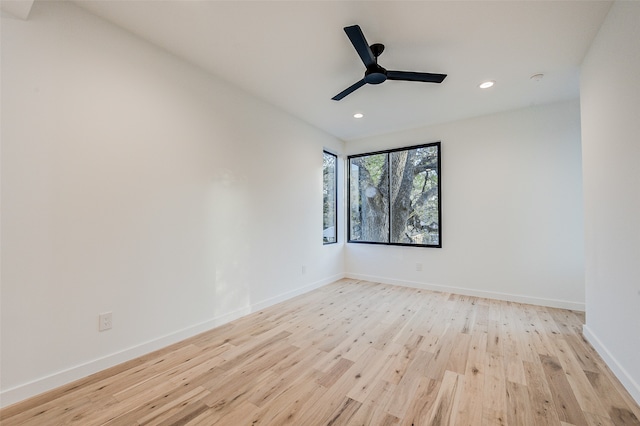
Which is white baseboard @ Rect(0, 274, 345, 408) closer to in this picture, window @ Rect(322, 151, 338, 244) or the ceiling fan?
window @ Rect(322, 151, 338, 244)

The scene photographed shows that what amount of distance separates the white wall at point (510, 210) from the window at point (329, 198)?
1264 mm

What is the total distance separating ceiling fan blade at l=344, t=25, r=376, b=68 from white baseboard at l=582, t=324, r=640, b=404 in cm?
276

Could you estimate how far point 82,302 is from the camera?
1.86m

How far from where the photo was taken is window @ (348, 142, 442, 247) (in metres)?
4.18

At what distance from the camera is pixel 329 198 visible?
4789 millimetres

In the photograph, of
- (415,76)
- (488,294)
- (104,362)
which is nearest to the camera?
(104,362)

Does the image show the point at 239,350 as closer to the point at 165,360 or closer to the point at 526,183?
the point at 165,360

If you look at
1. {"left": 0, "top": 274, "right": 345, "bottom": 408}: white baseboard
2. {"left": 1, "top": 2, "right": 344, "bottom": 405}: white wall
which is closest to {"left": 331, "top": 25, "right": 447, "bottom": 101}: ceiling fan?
{"left": 1, "top": 2, "right": 344, "bottom": 405}: white wall

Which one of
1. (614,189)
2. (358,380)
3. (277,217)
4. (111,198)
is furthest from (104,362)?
(614,189)

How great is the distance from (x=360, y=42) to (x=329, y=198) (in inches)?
120

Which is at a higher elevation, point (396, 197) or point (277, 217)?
point (396, 197)

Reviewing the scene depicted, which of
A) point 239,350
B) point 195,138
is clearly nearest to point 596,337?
point 239,350

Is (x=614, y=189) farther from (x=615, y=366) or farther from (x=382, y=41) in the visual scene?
(x=382, y=41)

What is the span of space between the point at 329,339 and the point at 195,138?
2312 mm
